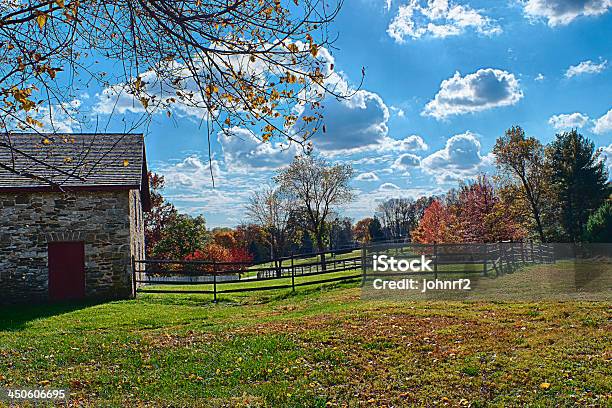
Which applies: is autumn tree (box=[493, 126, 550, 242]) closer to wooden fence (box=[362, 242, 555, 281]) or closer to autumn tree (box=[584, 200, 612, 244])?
autumn tree (box=[584, 200, 612, 244])

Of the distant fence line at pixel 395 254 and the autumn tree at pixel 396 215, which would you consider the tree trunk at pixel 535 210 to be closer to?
the distant fence line at pixel 395 254

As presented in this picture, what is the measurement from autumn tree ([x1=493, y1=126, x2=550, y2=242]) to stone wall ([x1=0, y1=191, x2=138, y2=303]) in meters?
25.9

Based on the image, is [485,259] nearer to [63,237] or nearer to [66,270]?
[66,270]

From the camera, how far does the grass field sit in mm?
6625

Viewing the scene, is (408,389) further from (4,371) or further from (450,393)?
(4,371)

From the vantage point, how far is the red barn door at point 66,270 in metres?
17.3

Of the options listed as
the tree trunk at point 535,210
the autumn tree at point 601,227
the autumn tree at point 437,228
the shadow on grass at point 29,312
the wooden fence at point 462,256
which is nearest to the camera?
the shadow on grass at point 29,312

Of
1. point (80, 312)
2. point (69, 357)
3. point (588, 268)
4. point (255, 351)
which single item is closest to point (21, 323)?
point (80, 312)

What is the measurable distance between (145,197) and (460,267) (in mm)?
15353

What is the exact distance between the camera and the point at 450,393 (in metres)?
6.59

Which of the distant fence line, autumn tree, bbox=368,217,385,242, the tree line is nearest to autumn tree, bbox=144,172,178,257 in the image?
the tree line

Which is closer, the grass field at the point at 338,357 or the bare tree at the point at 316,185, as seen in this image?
the grass field at the point at 338,357

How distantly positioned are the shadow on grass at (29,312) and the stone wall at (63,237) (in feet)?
2.14

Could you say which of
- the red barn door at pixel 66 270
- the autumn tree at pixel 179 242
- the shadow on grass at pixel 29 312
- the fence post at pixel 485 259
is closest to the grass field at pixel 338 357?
the shadow on grass at pixel 29 312
